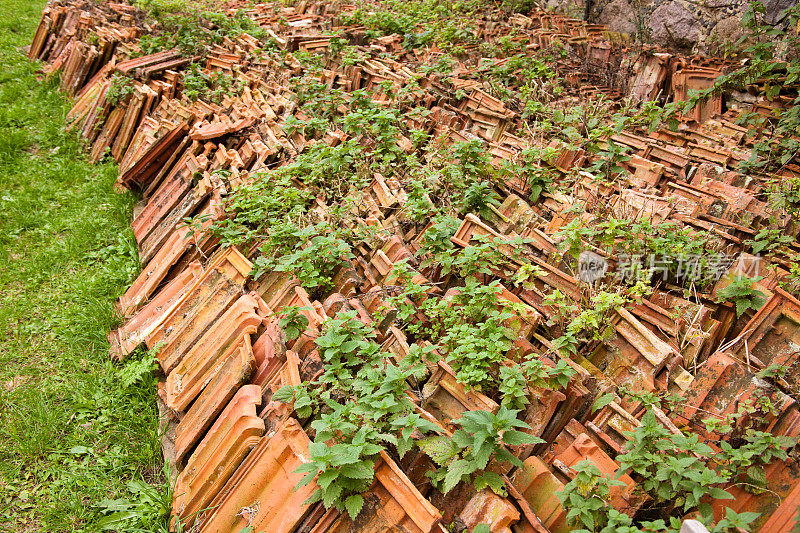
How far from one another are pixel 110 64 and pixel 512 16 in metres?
6.60

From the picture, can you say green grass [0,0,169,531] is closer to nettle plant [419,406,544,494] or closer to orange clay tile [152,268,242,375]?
orange clay tile [152,268,242,375]

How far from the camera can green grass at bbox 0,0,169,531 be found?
3.19 metres

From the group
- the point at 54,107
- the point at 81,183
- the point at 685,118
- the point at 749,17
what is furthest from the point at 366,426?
the point at 54,107

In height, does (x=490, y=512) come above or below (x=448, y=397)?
below

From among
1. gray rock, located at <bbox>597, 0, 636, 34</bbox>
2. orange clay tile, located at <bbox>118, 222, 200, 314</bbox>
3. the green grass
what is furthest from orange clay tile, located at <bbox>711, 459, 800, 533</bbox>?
gray rock, located at <bbox>597, 0, 636, 34</bbox>

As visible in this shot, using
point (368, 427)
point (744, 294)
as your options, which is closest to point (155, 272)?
point (368, 427)

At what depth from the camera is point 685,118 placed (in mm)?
5660

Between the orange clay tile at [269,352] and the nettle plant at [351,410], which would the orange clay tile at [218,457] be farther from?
the nettle plant at [351,410]

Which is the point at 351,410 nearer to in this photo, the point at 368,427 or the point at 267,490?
the point at 368,427

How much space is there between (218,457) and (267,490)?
46 centimetres

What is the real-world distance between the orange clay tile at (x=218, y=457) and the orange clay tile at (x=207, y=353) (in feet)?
1.63

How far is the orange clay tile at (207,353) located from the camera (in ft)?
11.6

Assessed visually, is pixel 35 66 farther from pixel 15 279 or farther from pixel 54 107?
pixel 15 279

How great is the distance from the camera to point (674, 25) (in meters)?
7.51
